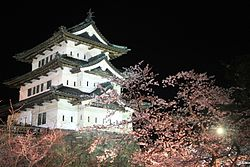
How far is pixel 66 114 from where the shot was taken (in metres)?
28.4

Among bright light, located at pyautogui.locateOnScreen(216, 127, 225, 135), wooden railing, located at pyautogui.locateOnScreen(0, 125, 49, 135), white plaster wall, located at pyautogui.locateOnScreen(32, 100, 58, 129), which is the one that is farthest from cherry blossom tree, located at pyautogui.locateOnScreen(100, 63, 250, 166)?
white plaster wall, located at pyautogui.locateOnScreen(32, 100, 58, 129)

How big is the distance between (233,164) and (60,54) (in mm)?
21153

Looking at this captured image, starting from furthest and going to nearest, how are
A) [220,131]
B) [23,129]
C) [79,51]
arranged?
[79,51] < [23,129] < [220,131]

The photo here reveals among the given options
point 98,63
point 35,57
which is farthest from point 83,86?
point 35,57

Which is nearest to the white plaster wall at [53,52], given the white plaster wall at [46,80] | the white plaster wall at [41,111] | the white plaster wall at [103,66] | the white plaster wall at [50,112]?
the white plaster wall at [46,80]

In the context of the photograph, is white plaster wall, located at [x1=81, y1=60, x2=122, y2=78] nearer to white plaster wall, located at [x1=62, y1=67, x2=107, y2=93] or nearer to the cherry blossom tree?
white plaster wall, located at [x1=62, y1=67, x2=107, y2=93]

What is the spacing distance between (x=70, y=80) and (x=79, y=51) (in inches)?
114

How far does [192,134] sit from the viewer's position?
48.0ft

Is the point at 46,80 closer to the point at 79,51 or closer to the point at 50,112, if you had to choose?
the point at 50,112

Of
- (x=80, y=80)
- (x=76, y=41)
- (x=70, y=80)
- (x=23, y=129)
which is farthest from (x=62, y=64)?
(x=23, y=129)

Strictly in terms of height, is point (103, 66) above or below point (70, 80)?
above

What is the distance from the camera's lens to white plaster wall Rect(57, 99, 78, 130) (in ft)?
91.8

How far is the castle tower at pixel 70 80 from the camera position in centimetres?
2823

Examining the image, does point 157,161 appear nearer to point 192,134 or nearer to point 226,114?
point 192,134
